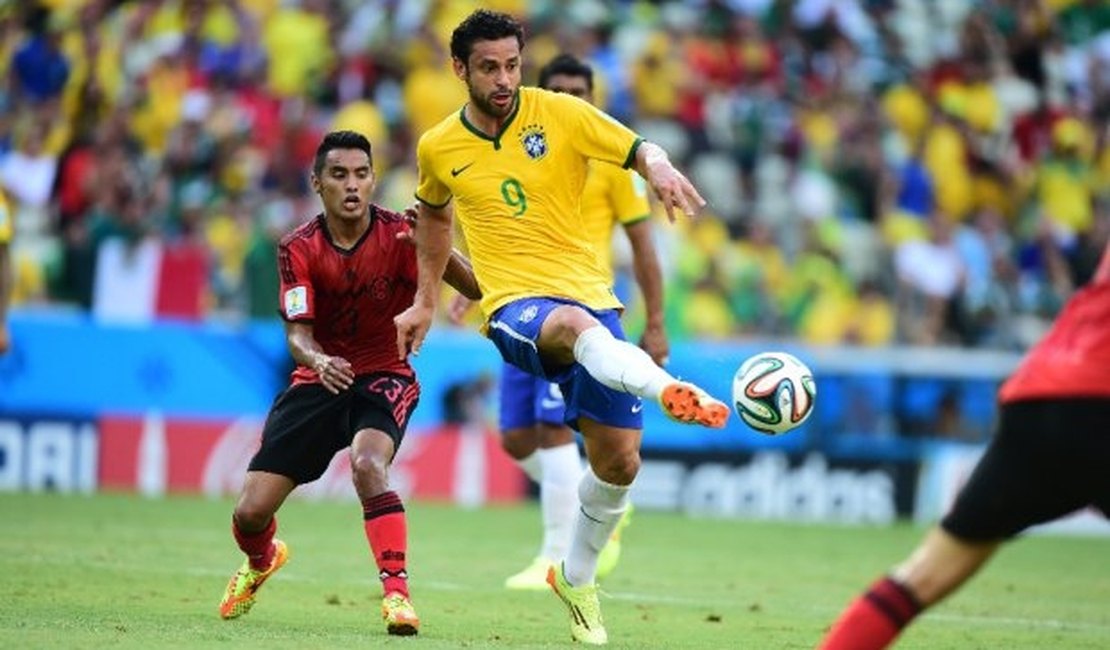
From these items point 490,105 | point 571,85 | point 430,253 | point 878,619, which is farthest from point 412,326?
point 878,619

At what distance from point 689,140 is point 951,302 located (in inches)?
151

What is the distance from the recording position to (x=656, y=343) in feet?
38.7

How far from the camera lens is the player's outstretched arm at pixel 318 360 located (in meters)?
9.23

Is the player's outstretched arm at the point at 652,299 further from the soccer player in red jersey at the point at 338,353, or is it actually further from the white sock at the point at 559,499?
the soccer player in red jersey at the point at 338,353

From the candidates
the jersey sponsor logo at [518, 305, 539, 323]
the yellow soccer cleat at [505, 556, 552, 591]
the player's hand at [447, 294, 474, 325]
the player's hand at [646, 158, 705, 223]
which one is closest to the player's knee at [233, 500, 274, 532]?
the jersey sponsor logo at [518, 305, 539, 323]

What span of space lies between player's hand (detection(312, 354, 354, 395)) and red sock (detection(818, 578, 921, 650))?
3.42m

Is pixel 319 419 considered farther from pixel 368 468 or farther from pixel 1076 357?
pixel 1076 357

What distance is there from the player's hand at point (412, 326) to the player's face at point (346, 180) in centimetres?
62

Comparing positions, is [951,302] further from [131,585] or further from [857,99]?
[131,585]

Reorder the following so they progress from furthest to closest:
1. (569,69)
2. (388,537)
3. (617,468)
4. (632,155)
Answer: (569,69)
(617,468)
(388,537)
(632,155)

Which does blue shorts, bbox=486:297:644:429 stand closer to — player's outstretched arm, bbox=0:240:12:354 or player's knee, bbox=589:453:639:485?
player's knee, bbox=589:453:639:485

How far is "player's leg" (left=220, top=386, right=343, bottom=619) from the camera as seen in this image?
31.4 feet

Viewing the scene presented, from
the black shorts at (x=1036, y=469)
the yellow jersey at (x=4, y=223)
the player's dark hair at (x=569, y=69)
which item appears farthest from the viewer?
the yellow jersey at (x=4, y=223)

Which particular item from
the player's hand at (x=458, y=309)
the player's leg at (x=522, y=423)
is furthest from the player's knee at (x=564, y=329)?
the player's leg at (x=522, y=423)
